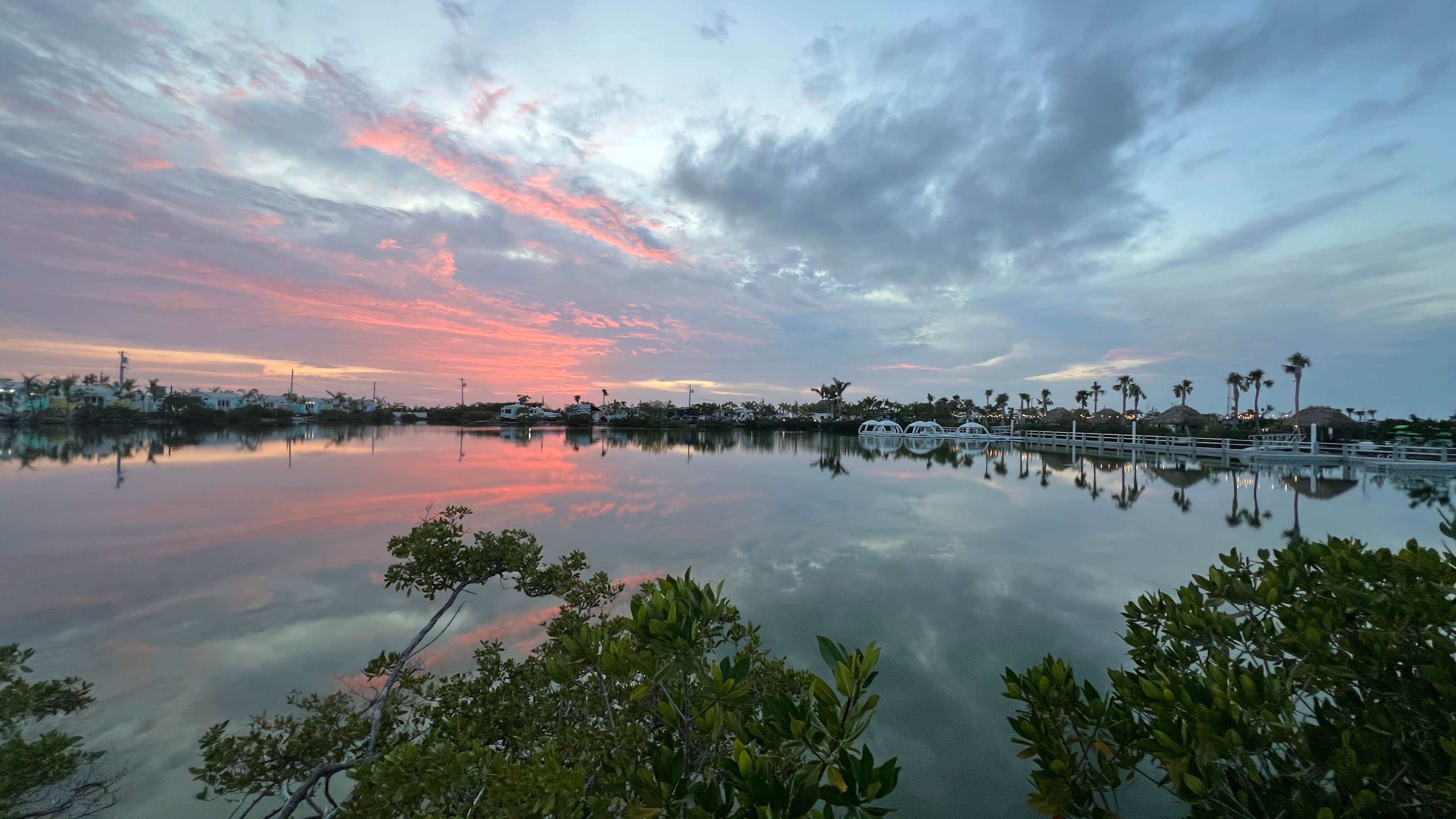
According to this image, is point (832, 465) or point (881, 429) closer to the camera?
point (832, 465)

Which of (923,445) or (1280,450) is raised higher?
(1280,450)

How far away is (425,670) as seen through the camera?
5.01m

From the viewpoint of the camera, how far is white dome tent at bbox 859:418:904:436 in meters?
48.9

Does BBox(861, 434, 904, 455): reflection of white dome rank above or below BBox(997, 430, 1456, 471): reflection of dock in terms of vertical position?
below

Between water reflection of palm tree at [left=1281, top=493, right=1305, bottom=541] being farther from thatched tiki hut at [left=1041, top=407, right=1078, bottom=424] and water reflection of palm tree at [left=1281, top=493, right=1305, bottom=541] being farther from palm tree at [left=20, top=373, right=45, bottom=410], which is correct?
palm tree at [left=20, top=373, right=45, bottom=410]

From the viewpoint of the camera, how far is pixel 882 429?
51000 millimetres

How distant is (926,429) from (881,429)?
14.0ft

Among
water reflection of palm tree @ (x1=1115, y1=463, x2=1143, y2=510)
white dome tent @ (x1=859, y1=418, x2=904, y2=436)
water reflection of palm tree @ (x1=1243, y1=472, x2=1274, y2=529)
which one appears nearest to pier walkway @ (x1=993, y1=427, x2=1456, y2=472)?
water reflection of palm tree @ (x1=1115, y1=463, x2=1143, y2=510)

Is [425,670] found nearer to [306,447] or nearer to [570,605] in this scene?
[570,605]

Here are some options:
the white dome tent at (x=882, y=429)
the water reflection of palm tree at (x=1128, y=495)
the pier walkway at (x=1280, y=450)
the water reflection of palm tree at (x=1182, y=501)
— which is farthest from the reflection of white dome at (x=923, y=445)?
the water reflection of palm tree at (x=1182, y=501)

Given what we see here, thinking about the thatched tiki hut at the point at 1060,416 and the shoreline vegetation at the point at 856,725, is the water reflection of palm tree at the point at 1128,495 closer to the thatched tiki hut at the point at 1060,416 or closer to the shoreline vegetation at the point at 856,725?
the shoreline vegetation at the point at 856,725

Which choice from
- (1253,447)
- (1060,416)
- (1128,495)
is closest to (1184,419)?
(1060,416)

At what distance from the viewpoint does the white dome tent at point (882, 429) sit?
4888 centimetres

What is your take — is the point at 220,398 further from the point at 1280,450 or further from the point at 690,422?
the point at 1280,450
